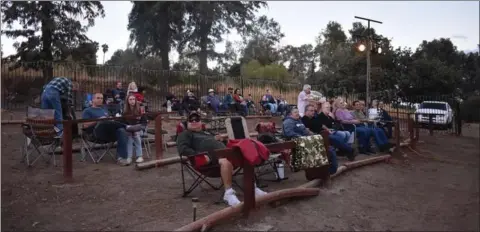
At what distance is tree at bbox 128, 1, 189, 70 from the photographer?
2436 centimetres

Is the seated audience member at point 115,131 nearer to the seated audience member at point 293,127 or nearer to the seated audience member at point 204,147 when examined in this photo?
the seated audience member at point 204,147

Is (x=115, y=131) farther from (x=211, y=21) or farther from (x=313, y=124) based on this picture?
(x=211, y=21)

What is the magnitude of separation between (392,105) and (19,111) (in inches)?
499

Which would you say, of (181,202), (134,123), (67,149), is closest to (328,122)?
(134,123)

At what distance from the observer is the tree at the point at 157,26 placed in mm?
24359

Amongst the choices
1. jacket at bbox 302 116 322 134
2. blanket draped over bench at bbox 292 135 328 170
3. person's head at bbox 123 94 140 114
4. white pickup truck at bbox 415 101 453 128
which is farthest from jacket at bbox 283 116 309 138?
white pickup truck at bbox 415 101 453 128

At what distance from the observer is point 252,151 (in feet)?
14.5

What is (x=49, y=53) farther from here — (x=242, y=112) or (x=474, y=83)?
(x=474, y=83)

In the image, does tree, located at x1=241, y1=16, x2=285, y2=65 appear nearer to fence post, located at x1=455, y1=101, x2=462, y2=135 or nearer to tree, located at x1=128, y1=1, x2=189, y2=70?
tree, located at x1=128, y1=1, x2=189, y2=70

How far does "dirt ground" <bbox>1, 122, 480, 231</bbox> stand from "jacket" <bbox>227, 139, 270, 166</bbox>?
56 centimetres

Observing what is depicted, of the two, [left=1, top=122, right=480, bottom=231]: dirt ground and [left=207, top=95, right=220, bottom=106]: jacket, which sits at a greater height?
[left=207, top=95, right=220, bottom=106]: jacket

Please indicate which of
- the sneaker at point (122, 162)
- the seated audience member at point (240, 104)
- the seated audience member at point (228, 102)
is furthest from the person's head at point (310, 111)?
the seated audience member at point (240, 104)

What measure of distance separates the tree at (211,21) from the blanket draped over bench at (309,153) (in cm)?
1995

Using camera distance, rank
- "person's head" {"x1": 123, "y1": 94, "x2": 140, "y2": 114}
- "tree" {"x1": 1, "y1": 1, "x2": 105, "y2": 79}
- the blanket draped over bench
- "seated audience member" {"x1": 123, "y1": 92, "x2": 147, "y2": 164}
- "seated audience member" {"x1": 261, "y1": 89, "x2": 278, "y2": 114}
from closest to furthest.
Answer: the blanket draped over bench → "seated audience member" {"x1": 123, "y1": 92, "x2": 147, "y2": 164} → "person's head" {"x1": 123, "y1": 94, "x2": 140, "y2": 114} → "seated audience member" {"x1": 261, "y1": 89, "x2": 278, "y2": 114} → "tree" {"x1": 1, "y1": 1, "x2": 105, "y2": 79}
